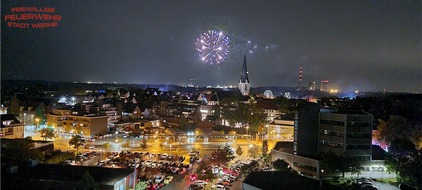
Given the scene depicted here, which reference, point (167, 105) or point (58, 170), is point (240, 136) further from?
point (58, 170)

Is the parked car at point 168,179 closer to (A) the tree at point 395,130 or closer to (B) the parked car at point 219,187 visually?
(B) the parked car at point 219,187

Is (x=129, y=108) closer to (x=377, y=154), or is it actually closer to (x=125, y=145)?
(x=125, y=145)

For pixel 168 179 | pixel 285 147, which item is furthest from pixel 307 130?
pixel 168 179

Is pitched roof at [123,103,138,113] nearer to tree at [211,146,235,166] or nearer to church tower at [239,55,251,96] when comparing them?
tree at [211,146,235,166]

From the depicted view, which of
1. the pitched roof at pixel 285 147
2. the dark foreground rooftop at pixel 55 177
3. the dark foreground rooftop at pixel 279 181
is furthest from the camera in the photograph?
the pitched roof at pixel 285 147

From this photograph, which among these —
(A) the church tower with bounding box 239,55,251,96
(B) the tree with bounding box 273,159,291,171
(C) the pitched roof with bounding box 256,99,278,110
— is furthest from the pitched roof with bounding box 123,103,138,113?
(A) the church tower with bounding box 239,55,251,96

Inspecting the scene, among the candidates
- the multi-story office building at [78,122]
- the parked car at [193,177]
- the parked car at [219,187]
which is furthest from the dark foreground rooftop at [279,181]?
the multi-story office building at [78,122]

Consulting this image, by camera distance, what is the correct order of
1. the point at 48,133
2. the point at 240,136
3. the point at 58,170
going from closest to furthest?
the point at 58,170
the point at 48,133
the point at 240,136

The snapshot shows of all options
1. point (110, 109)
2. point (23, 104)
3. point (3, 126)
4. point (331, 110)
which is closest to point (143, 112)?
point (110, 109)
